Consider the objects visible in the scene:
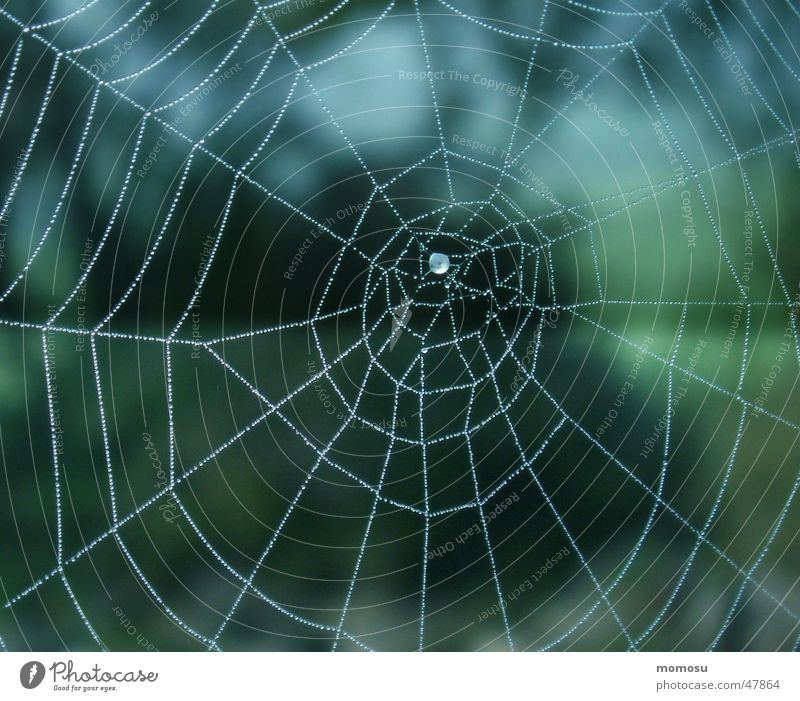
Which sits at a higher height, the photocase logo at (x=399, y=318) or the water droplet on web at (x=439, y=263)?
the water droplet on web at (x=439, y=263)

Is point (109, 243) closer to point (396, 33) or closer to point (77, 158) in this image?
point (77, 158)

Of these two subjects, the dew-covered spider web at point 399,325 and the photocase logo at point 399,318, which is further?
the photocase logo at point 399,318
